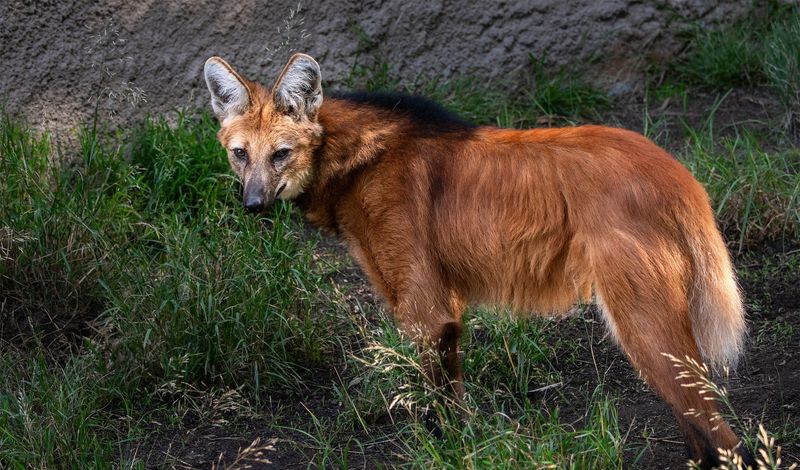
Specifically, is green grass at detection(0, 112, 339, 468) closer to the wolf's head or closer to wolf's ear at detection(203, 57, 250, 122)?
the wolf's head

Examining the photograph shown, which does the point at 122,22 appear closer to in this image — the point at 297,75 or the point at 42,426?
the point at 297,75

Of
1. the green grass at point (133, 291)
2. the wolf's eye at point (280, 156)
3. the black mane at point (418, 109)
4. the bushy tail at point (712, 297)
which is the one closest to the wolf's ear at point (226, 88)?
the wolf's eye at point (280, 156)

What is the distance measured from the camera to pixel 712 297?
323cm

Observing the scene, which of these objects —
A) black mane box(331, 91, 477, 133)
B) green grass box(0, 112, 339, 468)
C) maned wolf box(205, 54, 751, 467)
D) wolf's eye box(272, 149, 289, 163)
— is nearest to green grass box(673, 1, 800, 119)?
maned wolf box(205, 54, 751, 467)

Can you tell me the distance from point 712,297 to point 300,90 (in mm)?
1740

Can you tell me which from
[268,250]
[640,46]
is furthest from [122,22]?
[640,46]

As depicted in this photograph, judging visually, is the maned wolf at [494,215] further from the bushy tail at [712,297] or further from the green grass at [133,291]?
the green grass at [133,291]

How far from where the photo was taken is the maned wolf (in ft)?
10.2

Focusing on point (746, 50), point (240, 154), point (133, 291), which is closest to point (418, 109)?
point (240, 154)

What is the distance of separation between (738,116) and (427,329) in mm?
3322

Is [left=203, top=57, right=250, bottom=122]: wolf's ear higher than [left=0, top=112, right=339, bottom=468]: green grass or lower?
higher

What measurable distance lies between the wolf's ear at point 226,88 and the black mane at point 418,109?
0.40 m

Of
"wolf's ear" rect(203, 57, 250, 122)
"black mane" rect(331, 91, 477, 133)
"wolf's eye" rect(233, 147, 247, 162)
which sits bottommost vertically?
"wolf's eye" rect(233, 147, 247, 162)

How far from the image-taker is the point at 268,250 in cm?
430
